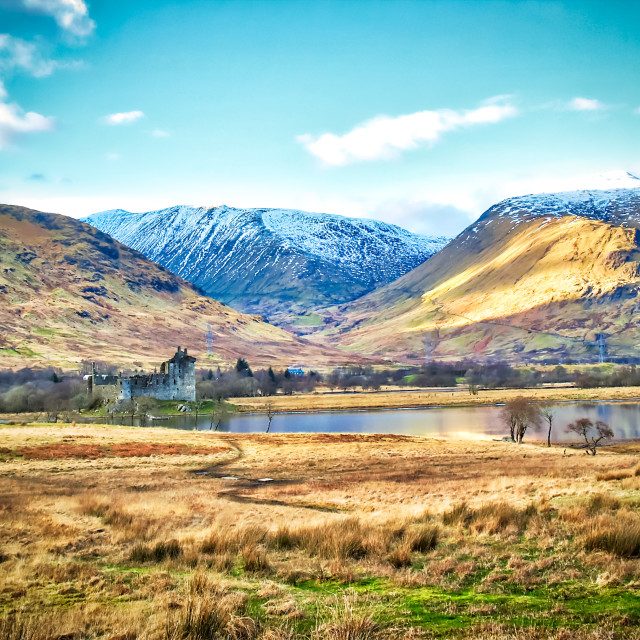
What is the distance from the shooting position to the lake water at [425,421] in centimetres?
7794

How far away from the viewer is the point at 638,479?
21.2m

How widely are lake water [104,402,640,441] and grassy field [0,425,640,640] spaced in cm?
5463

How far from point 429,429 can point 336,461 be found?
40.1 metres

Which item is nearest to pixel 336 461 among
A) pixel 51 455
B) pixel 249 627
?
pixel 51 455

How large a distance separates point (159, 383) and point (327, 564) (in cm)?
9468

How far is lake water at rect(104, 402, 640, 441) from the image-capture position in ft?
256

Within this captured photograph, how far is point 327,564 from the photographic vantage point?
38.9ft

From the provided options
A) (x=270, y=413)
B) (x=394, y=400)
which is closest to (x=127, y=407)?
(x=270, y=413)

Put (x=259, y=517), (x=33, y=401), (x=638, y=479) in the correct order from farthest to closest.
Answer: (x=33, y=401) → (x=638, y=479) → (x=259, y=517)

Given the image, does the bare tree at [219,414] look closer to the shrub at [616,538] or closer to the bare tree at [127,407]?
the bare tree at [127,407]

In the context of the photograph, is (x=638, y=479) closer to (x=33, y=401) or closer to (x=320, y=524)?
(x=320, y=524)

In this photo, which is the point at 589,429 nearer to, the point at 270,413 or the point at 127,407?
the point at 270,413

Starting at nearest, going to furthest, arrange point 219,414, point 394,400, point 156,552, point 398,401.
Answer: point 156,552 < point 219,414 < point 398,401 < point 394,400

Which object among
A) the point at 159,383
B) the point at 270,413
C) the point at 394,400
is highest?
the point at 159,383
